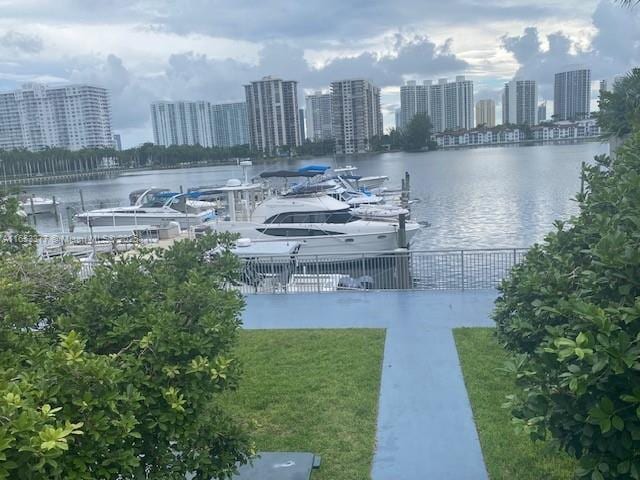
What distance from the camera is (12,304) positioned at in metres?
3.62

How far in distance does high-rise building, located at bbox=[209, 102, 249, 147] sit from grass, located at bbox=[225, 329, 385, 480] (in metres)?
151

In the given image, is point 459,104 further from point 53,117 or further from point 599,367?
point 599,367

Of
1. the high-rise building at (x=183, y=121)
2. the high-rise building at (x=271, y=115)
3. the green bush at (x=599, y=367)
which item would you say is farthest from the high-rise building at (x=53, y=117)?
the green bush at (x=599, y=367)

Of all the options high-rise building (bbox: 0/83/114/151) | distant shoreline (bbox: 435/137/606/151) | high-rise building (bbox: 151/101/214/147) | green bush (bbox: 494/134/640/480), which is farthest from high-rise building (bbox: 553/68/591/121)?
green bush (bbox: 494/134/640/480)

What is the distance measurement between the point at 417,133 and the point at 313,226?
104410mm

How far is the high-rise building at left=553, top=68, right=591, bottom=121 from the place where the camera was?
14162 centimetres

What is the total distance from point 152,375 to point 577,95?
16210 cm

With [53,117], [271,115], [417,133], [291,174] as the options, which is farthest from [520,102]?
[291,174]

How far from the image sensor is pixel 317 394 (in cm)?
710

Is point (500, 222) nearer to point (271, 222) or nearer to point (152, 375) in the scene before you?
point (271, 222)

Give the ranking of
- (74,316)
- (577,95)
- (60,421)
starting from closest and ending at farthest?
(60,421) < (74,316) < (577,95)

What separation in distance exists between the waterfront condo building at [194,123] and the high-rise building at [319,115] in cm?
2945

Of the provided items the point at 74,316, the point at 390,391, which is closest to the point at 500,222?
the point at 390,391

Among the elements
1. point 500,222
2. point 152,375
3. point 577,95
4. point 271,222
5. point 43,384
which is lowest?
point 500,222
